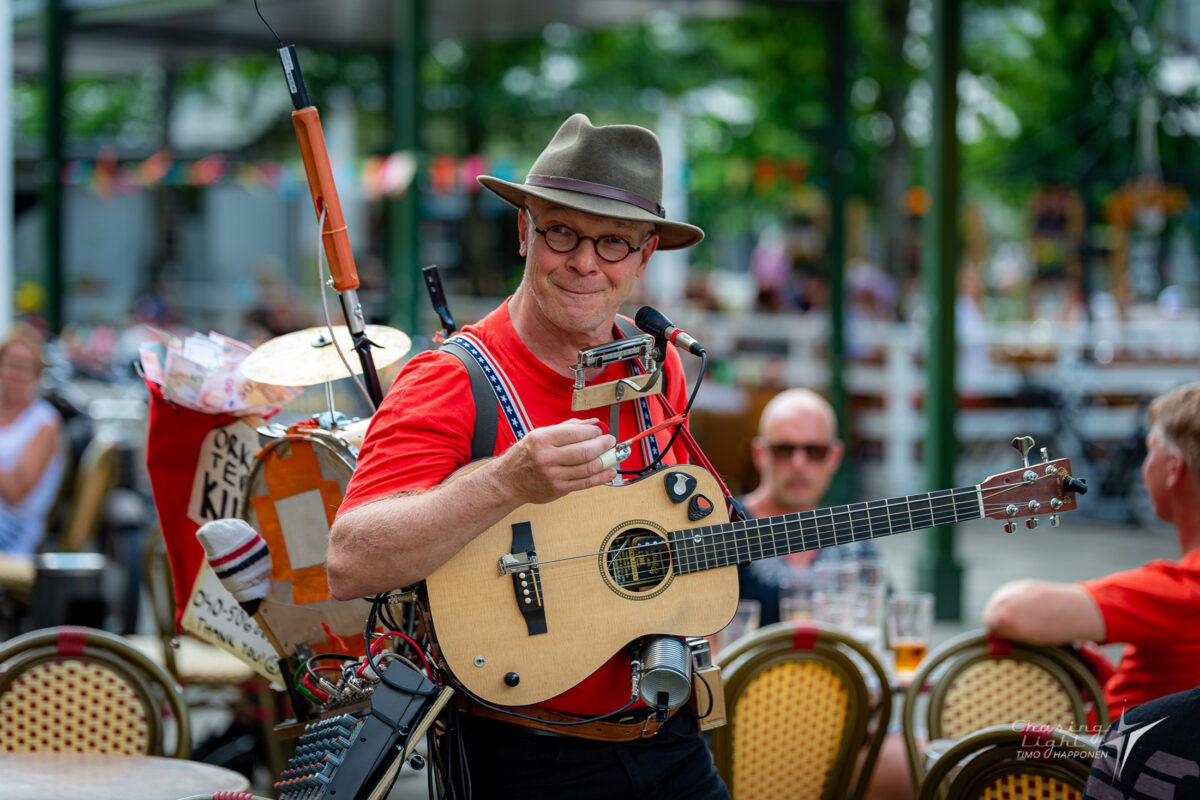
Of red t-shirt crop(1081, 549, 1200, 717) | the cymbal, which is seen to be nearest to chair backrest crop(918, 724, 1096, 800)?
red t-shirt crop(1081, 549, 1200, 717)

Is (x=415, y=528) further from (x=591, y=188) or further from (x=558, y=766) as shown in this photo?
(x=591, y=188)

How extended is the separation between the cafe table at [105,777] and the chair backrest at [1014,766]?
152 cm

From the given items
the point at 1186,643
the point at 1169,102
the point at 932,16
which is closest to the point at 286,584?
the point at 1186,643

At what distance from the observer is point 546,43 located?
65.1 feet

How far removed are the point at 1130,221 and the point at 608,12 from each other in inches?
290

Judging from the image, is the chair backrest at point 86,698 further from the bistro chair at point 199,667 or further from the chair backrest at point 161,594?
the chair backrest at point 161,594

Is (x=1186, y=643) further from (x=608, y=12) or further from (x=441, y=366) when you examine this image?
(x=608, y=12)

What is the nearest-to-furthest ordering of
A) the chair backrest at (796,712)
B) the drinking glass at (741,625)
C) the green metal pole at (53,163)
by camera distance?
the chair backrest at (796,712) < the drinking glass at (741,625) < the green metal pole at (53,163)

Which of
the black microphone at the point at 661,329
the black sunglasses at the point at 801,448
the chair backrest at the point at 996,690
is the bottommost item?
the chair backrest at the point at 996,690

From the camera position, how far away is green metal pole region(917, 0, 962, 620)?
739 centimetres

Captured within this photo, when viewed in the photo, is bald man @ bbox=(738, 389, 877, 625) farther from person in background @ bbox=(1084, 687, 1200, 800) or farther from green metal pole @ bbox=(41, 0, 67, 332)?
green metal pole @ bbox=(41, 0, 67, 332)

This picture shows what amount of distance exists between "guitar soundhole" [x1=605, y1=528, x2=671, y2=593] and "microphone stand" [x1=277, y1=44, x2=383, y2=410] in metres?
0.64

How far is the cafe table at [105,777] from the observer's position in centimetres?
279

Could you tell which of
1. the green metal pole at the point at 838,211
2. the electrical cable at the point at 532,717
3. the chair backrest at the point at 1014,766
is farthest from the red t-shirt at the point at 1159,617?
the green metal pole at the point at 838,211
